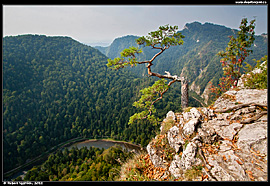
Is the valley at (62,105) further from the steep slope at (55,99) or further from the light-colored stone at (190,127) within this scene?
the light-colored stone at (190,127)

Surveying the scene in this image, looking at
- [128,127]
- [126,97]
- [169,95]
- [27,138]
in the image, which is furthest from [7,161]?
[169,95]

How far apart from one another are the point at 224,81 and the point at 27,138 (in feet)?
302

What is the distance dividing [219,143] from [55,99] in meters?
117

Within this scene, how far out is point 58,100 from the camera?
9881 centimetres

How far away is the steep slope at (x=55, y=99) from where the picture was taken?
227 ft

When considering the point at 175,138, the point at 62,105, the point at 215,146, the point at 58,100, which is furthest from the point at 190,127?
the point at 58,100

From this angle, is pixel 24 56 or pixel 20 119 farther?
pixel 24 56

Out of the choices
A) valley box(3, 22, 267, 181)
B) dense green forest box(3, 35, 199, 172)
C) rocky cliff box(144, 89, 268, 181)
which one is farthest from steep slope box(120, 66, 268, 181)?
dense green forest box(3, 35, 199, 172)

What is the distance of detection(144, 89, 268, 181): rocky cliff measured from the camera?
3.49 metres

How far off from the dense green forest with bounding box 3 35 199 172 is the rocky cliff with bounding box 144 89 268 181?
46.7 metres

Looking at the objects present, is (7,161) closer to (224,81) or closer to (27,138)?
(27,138)

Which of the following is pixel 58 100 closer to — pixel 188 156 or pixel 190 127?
pixel 190 127

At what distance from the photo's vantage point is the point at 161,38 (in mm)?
5656
